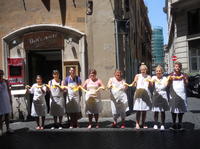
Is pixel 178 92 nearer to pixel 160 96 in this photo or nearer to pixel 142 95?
pixel 160 96

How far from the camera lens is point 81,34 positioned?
38.0ft

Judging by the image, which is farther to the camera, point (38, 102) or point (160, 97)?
point (38, 102)

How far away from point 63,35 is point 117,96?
371 centimetres

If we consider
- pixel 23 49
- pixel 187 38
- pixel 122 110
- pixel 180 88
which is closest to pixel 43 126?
pixel 122 110

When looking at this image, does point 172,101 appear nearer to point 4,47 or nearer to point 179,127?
point 179,127

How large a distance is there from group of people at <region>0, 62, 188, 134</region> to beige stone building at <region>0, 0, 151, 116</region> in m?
1.98

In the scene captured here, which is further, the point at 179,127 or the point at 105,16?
the point at 105,16

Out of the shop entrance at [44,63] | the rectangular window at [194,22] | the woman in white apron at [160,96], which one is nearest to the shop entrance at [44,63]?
the shop entrance at [44,63]

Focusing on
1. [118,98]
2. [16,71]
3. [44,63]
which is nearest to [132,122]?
[118,98]

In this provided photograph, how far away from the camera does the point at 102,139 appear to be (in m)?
7.80

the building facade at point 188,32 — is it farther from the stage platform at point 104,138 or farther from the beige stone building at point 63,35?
the stage platform at point 104,138

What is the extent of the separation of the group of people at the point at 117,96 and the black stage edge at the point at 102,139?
0.50 meters

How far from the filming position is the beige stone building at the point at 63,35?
37.4 ft

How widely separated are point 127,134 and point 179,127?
5.00 feet
